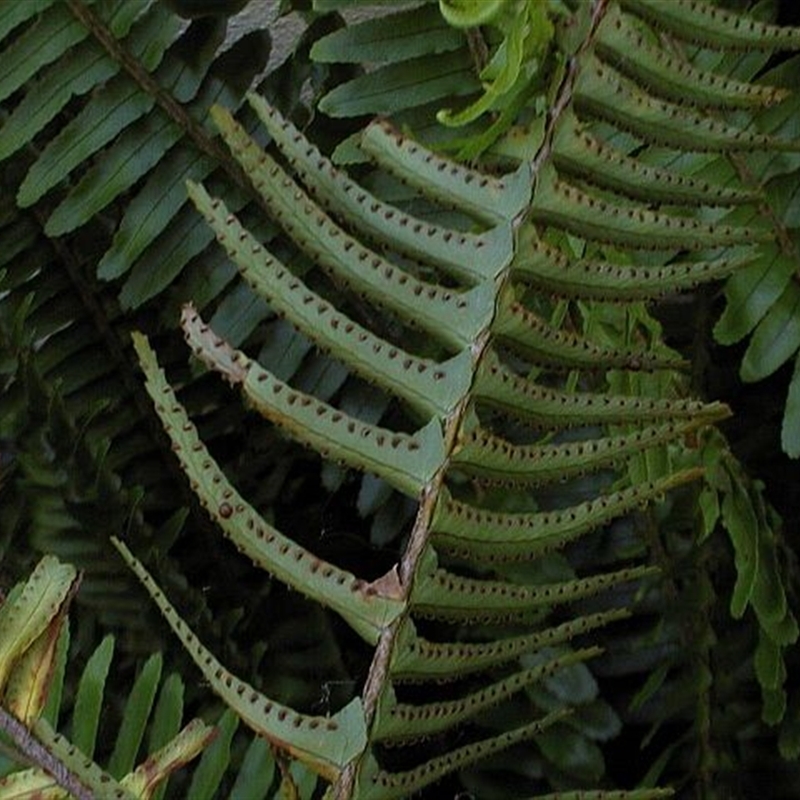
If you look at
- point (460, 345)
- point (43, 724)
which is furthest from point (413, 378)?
point (43, 724)

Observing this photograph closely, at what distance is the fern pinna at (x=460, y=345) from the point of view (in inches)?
16.3

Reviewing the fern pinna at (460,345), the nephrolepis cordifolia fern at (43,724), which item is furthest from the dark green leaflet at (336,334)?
the nephrolepis cordifolia fern at (43,724)

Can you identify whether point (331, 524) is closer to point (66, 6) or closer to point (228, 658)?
point (228, 658)

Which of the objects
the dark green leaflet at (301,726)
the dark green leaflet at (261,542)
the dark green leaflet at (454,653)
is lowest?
the dark green leaflet at (454,653)

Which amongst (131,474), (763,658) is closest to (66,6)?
(131,474)

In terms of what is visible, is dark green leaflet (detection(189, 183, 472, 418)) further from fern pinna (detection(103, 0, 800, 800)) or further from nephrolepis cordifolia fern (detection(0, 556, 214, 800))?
nephrolepis cordifolia fern (detection(0, 556, 214, 800))

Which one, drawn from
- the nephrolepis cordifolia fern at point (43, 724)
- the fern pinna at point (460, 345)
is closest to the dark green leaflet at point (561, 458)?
the fern pinna at point (460, 345)

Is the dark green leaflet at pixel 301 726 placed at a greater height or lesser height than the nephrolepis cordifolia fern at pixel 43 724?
lesser

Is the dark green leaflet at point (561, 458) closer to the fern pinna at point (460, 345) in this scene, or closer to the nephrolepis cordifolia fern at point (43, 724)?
the fern pinna at point (460, 345)

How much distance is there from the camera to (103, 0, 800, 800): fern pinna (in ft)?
1.35

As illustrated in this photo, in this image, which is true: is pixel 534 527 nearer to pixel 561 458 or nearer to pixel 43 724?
pixel 561 458

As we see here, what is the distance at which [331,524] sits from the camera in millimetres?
781

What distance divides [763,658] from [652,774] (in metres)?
0.10

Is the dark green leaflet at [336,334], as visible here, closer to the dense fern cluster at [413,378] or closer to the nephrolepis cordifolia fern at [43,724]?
the dense fern cluster at [413,378]
